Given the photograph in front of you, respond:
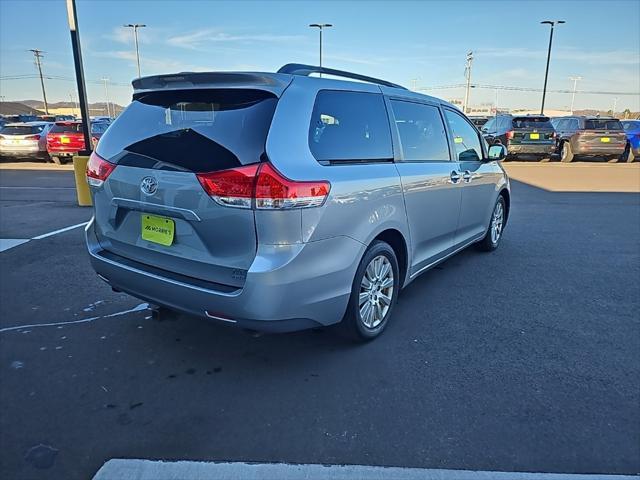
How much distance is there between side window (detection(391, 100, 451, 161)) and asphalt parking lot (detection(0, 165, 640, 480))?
4.33 feet

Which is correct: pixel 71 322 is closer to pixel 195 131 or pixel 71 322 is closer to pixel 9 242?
pixel 195 131

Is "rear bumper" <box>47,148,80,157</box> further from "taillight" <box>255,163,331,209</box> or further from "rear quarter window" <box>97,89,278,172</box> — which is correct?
"taillight" <box>255,163,331,209</box>

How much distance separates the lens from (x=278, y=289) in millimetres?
2564

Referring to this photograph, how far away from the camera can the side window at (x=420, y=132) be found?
12.2 feet

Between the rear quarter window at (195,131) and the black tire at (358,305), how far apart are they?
42.8 inches

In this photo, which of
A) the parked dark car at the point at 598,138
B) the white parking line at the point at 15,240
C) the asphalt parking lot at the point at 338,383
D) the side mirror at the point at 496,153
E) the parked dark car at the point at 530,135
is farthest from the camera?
the parked dark car at the point at 598,138

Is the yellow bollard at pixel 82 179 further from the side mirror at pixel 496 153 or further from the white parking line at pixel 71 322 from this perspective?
the side mirror at pixel 496 153

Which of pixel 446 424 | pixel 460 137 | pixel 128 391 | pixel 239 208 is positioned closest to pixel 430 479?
pixel 446 424

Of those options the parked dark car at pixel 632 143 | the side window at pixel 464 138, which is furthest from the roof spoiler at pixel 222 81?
the parked dark car at pixel 632 143

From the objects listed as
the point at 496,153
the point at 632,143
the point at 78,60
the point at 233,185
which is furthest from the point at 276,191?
the point at 632,143

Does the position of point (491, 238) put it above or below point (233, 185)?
below

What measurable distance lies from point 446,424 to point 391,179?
1.66m

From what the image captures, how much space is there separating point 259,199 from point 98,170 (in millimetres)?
1366

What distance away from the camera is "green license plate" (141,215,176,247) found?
9.11 ft
